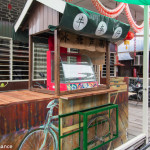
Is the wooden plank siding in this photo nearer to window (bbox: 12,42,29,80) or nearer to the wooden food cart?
the wooden food cart

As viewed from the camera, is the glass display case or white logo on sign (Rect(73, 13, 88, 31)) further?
the glass display case

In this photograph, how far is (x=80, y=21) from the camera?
246 centimetres

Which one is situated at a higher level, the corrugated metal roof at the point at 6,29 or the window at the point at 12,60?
the corrugated metal roof at the point at 6,29

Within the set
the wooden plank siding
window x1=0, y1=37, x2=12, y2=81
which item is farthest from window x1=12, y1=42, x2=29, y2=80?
the wooden plank siding

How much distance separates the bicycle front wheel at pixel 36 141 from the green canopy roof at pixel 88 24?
1.68 metres

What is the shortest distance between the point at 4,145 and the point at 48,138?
0.70 metres

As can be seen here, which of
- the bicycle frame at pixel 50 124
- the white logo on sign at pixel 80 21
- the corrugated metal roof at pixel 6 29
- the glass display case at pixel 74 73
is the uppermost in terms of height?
the corrugated metal roof at pixel 6 29

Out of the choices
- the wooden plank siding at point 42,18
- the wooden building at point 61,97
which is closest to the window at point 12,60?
the wooden building at point 61,97

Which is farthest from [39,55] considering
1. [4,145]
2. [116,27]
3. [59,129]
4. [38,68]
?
[4,145]

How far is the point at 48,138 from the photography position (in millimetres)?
2385

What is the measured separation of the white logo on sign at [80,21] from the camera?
7.88 ft

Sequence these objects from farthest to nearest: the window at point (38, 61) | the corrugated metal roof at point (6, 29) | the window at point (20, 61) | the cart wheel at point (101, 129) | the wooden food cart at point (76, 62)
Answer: the window at point (38, 61), the window at point (20, 61), the corrugated metal roof at point (6, 29), the cart wheel at point (101, 129), the wooden food cart at point (76, 62)

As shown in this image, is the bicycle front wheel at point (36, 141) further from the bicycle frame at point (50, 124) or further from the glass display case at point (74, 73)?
the glass display case at point (74, 73)

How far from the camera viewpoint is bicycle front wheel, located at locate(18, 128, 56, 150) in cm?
212
